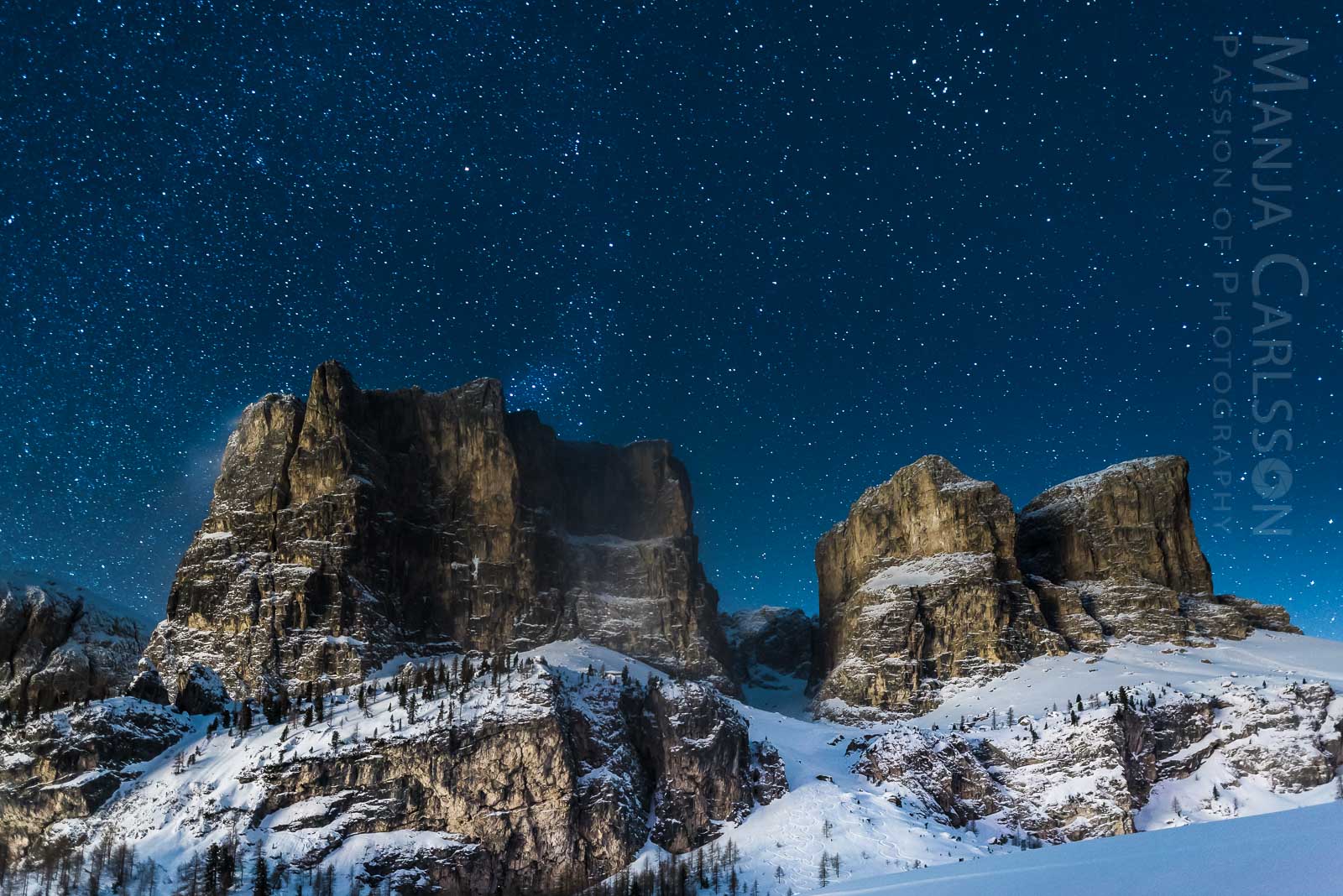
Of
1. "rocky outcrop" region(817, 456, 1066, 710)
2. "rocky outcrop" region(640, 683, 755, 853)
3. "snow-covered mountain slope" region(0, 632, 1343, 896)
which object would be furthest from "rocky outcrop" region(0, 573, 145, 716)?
"rocky outcrop" region(817, 456, 1066, 710)

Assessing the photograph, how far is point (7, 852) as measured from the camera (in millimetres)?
126875

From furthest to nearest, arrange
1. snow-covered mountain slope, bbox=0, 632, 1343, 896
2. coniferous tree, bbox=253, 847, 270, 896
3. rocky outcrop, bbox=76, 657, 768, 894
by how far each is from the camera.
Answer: snow-covered mountain slope, bbox=0, 632, 1343, 896
rocky outcrop, bbox=76, 657, 768, 894
coniferous tree, bbox=253, 847, 270, 896

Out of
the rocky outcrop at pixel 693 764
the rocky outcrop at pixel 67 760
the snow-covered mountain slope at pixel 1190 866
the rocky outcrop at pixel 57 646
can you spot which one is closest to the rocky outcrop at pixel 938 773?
the rocky outcrop at pixel 693 764

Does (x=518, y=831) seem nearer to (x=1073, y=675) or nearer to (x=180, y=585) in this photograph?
(x=180, y=585)

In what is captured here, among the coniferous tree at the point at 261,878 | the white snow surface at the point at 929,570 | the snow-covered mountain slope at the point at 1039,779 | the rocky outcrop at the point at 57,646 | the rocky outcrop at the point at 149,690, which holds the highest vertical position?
the white snow surface at the point at 929,570

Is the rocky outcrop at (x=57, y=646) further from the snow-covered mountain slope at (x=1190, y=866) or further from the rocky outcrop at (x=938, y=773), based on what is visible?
the snow-covered mountain slope at (x=1190, y=866)

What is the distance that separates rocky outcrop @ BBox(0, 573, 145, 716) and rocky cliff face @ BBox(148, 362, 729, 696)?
15.2 meters

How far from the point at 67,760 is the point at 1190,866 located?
163320 millimetres

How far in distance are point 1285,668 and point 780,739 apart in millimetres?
94195

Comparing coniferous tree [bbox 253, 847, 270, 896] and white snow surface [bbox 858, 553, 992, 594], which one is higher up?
white snow surface [bbox 858, 553, 992, 594]

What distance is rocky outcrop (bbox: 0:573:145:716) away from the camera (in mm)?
162500

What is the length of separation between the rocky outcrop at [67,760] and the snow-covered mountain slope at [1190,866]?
15752 cm

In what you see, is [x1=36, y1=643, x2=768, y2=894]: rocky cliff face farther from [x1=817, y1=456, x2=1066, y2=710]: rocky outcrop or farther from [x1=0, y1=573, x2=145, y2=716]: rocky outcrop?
[x1=817, y1=456, x2=1066, y2=710]: rocky outcrop

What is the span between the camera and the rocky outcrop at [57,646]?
533 feet
